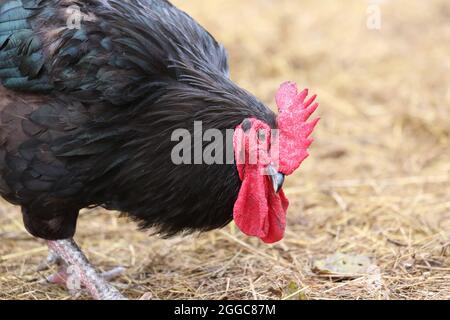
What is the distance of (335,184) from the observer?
283 inches

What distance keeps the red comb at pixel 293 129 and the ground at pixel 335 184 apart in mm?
1015

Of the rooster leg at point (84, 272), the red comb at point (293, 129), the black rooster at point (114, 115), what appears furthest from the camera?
the rooster leg at point (84, 272)

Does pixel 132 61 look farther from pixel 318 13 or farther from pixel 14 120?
pixel 318 13

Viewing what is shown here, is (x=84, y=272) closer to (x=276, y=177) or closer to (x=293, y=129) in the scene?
(x=276, y=177)

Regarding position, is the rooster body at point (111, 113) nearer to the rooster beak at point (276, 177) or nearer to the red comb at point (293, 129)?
the red comb at point (293, 129)

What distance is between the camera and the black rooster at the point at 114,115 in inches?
175

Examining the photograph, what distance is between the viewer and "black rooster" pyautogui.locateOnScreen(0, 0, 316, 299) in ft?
14.6

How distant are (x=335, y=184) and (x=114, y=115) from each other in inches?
128

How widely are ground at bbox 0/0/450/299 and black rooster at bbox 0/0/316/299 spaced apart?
856 millimetres

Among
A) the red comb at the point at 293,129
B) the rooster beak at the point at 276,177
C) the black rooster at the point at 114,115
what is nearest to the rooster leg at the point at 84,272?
the black rooster at the point at 114,115

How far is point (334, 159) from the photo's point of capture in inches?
309

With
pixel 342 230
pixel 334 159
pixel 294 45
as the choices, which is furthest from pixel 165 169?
pixel 294 45

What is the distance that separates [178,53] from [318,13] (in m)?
7.14

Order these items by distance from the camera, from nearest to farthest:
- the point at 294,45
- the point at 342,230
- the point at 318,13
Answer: the point at 342,230 < the point at 294,45 < the point at 318,13
